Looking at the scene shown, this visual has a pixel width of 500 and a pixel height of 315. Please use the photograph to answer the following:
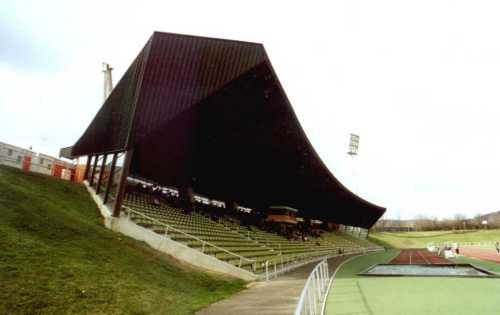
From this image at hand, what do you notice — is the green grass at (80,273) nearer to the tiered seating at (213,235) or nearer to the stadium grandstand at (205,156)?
the tiered seating at (213,235)

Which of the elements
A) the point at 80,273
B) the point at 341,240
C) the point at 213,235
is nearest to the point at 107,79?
the point at 341,240

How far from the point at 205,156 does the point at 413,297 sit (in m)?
21.9

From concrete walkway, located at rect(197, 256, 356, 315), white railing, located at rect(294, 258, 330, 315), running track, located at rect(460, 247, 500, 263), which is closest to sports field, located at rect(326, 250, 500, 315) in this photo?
white railing, located at rect(294, 258, 330, 315)

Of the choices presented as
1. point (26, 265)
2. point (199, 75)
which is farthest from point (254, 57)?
point (26, 265)

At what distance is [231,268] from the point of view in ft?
56.0

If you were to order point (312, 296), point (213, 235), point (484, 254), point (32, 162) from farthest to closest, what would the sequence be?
point (484, 254) → point (32, 162) → point (213, 235) → point (312, 296)

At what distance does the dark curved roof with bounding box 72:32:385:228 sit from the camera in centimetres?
1900

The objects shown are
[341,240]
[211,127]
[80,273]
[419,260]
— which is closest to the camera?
[80,273]

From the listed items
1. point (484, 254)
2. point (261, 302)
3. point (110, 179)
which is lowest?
point (261, 302)

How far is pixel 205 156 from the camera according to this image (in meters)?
31.0

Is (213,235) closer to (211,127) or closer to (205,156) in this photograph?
(211,127)

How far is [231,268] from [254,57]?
398 inches

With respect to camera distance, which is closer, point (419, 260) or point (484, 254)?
point (419, 260)

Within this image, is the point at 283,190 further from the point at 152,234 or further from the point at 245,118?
the point at 152,234
